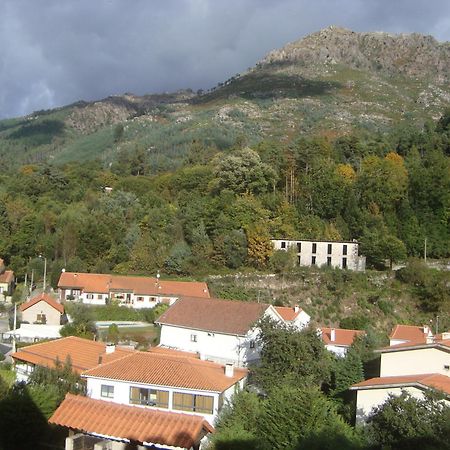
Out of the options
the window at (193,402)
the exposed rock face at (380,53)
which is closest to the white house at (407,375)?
the window at (193,402)

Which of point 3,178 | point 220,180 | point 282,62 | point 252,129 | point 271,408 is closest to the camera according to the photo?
point 271,408

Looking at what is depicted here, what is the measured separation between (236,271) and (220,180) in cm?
1066

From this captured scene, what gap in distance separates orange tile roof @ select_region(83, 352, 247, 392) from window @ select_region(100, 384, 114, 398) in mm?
421

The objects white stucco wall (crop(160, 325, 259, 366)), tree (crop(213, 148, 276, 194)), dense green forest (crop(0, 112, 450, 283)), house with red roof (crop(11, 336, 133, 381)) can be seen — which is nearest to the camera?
house with red roof (crop(11, 336, 133, 381))

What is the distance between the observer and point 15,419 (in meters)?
19.2

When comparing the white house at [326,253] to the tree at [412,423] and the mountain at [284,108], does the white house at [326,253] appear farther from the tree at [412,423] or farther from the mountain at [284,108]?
the mountain at [284,108]

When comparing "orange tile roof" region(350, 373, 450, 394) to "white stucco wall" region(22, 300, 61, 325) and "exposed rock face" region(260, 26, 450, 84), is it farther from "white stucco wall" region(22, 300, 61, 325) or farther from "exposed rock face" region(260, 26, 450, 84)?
"exposed rock face" region(260, 26, 450, 84)

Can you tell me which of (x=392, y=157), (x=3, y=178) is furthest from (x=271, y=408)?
(x=3, y=178)

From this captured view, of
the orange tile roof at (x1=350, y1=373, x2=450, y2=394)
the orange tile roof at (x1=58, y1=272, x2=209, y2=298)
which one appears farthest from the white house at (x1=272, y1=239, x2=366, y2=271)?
the orange tile roof at (x1=350, y1=373, x2=450, y2=394)

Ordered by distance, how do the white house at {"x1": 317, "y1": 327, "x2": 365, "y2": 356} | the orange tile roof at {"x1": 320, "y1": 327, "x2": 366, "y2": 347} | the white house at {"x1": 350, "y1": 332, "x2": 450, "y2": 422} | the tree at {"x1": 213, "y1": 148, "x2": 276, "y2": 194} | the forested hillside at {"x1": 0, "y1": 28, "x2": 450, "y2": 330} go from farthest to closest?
the tree at {"x1": 213, "y1": 148, "x2": 276, "y2": 194} → the forested hillside at {"x1": 0, "y1": 28, "x2": 450, "y2": 330} → the orange tile roof at {"x1": 320, "y1": 327, "x2": 366, "y2": 347} → the white house at {"x1": 317, "y1": 327, "x2": 365, "y2": 356} → the white house at {"x1": 350, "y1": 332, "x2": 450, "y2": 422}

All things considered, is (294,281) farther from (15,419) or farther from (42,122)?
(42,122)

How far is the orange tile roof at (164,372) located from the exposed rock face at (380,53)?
445 ft

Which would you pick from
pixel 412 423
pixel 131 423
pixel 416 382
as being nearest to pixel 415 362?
pixel 416 382

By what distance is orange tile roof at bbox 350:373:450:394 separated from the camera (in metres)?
19.2
